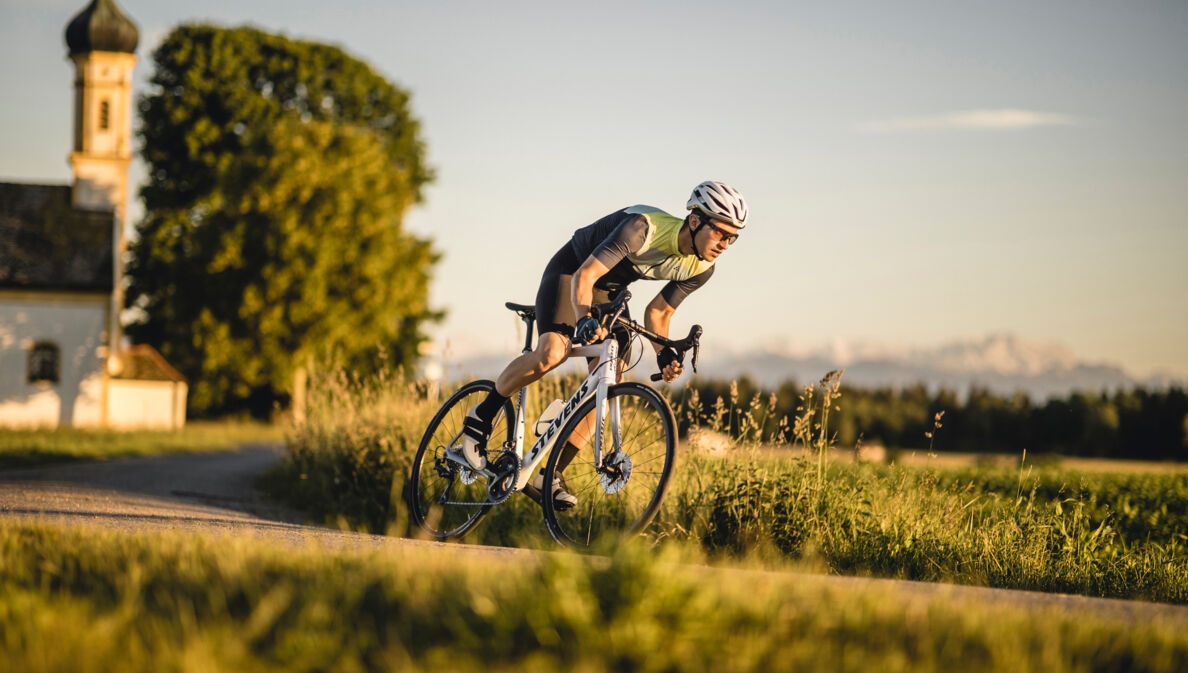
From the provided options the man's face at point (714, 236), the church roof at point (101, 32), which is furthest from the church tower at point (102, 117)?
the man's face at point (714, 236)

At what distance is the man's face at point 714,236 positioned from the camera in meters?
5.57

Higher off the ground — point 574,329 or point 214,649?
point 574,329

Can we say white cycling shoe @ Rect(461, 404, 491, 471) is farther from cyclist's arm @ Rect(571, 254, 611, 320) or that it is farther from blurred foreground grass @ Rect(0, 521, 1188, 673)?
blurred foreground grass @ Rect(0, 521, 1188, 673)

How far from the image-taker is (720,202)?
18.0 ft

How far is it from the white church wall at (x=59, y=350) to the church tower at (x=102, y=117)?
3.93 ft

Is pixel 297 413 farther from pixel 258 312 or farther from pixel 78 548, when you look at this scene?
pixel 258 312

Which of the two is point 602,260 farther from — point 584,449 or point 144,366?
point 144,366

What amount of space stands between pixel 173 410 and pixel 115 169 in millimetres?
9305

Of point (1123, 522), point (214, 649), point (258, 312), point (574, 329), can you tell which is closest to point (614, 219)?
point (574, 329)

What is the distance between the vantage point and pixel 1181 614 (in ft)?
12.8

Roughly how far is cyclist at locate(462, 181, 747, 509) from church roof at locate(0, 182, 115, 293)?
35903 mm

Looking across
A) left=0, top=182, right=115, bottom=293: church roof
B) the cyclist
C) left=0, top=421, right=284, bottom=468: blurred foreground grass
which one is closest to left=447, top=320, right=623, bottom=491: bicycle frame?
the cyclist

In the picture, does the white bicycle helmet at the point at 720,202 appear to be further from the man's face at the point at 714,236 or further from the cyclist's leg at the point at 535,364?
the cyclist's leg at the point at 535,364

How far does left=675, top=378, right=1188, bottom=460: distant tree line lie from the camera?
19.5m
